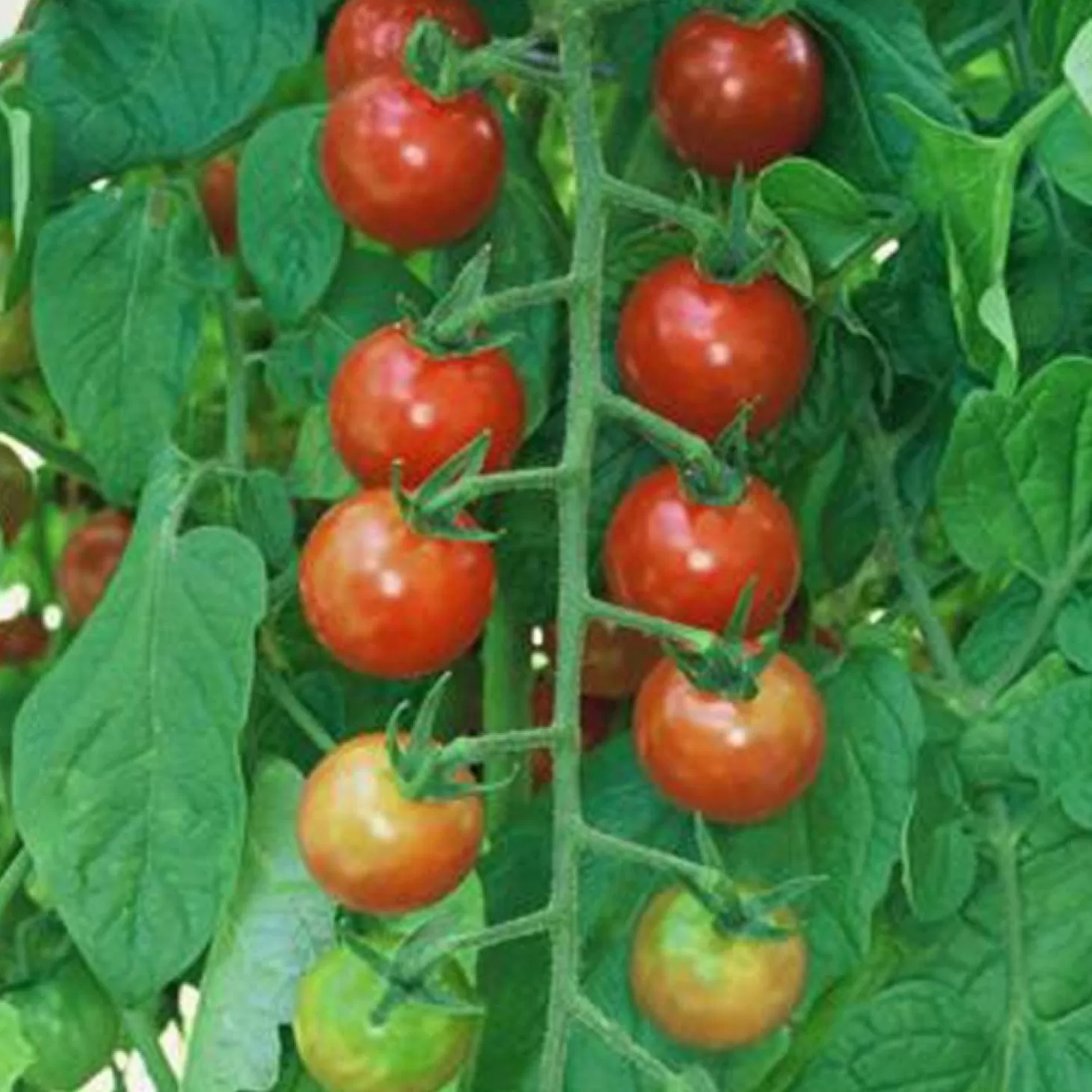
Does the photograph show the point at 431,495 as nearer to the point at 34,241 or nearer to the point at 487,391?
the point at 487,391

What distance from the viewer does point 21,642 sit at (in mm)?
980

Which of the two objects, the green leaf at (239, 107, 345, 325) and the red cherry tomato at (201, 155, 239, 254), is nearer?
the green leaf at (239, 107, 345, 325)

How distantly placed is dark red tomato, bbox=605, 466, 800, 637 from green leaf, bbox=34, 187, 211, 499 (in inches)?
6.1

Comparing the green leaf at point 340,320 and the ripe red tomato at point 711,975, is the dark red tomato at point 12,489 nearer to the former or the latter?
the green leaf at point 340,320

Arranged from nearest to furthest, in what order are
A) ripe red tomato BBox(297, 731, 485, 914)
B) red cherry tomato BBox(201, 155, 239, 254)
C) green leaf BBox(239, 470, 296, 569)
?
ripe red tomato BBox(297, 731, 485, 914) → green leaf BBox(239, 470, 296, 569) → red cherry tomato BBox(201, 155, 239, 254)

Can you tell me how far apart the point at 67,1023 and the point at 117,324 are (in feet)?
0.69

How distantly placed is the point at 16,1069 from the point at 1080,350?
13.9 inches

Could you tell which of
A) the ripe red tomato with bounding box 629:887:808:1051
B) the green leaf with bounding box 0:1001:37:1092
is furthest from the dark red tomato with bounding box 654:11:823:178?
the green leaf with bounding box 0:1001:37:1092

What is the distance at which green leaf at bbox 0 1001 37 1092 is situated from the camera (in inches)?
30.3

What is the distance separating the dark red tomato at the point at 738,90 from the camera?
74 cm

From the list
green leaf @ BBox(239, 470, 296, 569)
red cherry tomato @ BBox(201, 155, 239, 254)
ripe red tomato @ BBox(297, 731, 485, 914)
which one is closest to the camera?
ripe red tomato @ BBox(297, 731, 485, 914)

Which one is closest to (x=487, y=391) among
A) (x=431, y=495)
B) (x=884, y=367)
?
(x=431, y=495)

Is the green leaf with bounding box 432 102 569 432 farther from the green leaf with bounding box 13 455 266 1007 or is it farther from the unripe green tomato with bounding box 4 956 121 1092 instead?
the unripe green tomato with bounding box 4 956 121 1092

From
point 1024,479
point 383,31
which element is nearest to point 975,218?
point 1024,479
